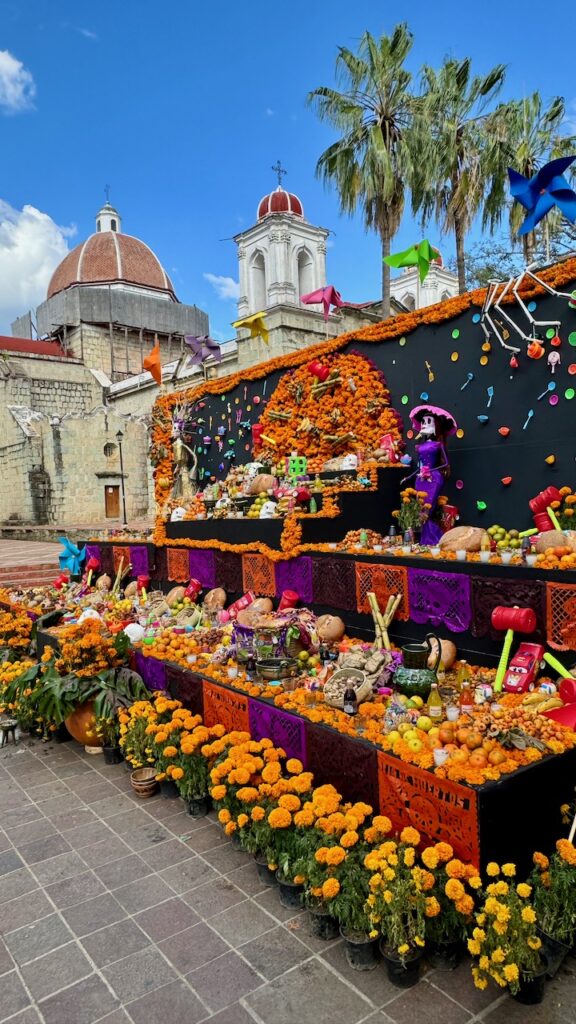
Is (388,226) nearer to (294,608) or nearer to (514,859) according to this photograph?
(294,608)

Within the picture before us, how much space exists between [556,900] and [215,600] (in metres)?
6.12

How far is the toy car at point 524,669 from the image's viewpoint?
16.1ft

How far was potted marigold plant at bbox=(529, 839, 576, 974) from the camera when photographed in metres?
3.08

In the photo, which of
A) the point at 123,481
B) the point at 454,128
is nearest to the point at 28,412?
the point at 123,481

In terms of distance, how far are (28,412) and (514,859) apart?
92.8ft

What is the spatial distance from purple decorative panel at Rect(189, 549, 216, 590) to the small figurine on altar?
3.15m

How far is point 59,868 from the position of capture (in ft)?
14.2

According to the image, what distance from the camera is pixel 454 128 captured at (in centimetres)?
1591

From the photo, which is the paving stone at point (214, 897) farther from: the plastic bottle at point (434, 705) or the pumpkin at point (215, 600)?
the pumpkin at point (215, 600)

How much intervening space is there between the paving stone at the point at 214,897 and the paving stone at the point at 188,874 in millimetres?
59

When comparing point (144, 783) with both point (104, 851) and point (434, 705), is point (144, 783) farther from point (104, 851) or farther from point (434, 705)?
point (434, 705)

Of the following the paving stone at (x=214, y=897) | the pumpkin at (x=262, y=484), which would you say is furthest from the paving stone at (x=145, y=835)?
the pumpkin at (x=262, y=484)

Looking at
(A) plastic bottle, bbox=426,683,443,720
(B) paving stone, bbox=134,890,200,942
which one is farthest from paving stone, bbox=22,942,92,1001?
(A) plastic bottle, bbox=426,683,443,720

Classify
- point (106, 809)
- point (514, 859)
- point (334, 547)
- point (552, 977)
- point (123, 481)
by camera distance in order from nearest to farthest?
point (552, 977) < point (514, 859) < point (106, 809) < point (334, 547) < point (123, 481)
